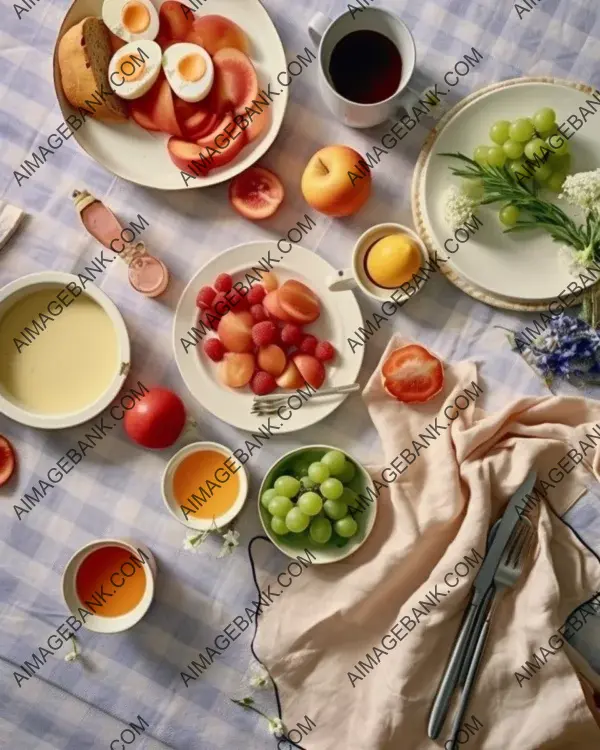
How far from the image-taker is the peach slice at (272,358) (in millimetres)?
1002

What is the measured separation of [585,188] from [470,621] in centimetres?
57

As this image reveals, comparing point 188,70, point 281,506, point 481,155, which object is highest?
point 481,155

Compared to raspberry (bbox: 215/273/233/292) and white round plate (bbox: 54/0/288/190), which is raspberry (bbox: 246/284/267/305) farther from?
white round plate (bbox: 54/0/288/190)

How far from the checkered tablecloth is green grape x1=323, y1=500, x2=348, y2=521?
9 cm

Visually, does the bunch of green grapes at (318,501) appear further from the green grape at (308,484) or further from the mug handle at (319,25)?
the mug handle at (319,25)

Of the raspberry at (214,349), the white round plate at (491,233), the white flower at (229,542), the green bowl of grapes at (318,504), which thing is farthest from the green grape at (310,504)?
the white round plate at (491,233)

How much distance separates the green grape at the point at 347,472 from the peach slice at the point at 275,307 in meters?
0.20

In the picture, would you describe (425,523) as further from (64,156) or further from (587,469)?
(64,156)

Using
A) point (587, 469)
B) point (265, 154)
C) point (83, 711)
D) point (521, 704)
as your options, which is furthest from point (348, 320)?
point (83, 711)

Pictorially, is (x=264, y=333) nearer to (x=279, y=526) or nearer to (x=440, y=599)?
(x=279, y=526)

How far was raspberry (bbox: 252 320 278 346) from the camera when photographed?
3.25 feet

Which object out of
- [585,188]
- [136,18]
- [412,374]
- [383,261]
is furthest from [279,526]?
[136,18]

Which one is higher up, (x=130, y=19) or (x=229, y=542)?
(x=130, y=19)

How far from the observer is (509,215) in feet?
3.26
